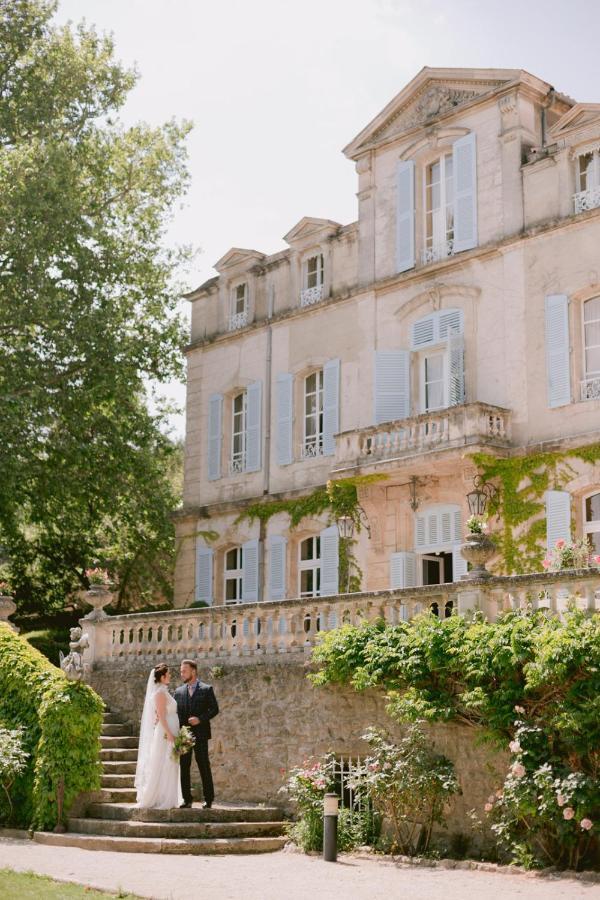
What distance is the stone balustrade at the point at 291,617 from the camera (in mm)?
11258

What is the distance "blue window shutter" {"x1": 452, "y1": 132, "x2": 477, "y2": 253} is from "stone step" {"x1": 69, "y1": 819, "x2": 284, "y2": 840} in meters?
11.3

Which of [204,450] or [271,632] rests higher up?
[204,450]

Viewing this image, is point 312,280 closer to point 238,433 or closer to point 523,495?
point 238,433

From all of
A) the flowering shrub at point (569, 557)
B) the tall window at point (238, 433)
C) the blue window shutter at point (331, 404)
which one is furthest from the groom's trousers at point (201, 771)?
the tall window at point (238, 433)

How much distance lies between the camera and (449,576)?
20219 mm

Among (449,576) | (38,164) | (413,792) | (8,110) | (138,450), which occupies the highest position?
(8,110)

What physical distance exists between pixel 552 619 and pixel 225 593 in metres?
13.9

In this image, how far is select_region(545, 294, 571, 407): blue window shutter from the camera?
18375mm

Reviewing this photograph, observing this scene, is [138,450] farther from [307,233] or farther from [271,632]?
[271,632]

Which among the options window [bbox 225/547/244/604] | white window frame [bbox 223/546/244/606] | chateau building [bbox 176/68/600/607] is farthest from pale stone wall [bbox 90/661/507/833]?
window [bbox 225/547/244/604]

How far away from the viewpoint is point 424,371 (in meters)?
20.8

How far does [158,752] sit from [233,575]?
37.1ft

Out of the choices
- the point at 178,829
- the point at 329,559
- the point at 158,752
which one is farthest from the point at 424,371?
the point at 178,829

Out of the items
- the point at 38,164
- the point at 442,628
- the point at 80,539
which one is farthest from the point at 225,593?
the point at 442,628
